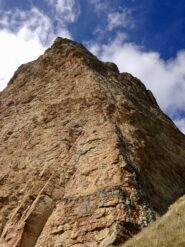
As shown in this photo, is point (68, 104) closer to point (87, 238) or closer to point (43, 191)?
point (43, 191)

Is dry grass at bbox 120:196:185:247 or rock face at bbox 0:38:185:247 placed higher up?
rock face at bbox 0:38:185:247

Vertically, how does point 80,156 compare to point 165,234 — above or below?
above

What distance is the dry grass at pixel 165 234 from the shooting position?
15.4 metres

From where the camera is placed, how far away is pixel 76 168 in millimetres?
23969

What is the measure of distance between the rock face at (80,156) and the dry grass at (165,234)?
1632mm

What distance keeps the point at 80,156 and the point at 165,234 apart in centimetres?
914

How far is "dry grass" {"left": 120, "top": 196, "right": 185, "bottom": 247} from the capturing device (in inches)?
606

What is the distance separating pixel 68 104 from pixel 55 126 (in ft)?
7.03

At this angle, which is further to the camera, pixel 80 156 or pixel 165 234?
pixel 80 156

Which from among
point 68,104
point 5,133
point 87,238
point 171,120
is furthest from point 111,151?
point 171,120

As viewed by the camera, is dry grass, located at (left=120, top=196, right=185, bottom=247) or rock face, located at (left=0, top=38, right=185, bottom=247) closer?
dry grass, located at (left=120, top=196, right=185, bottom=247)

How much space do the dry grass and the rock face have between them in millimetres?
1632

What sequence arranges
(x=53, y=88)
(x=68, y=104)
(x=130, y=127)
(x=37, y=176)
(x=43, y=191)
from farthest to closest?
(x=53, y=88), (x=68, y=104), (x=130, y=127), (x=37, y=176), (x=43, y=191)

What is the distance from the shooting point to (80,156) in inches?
965
